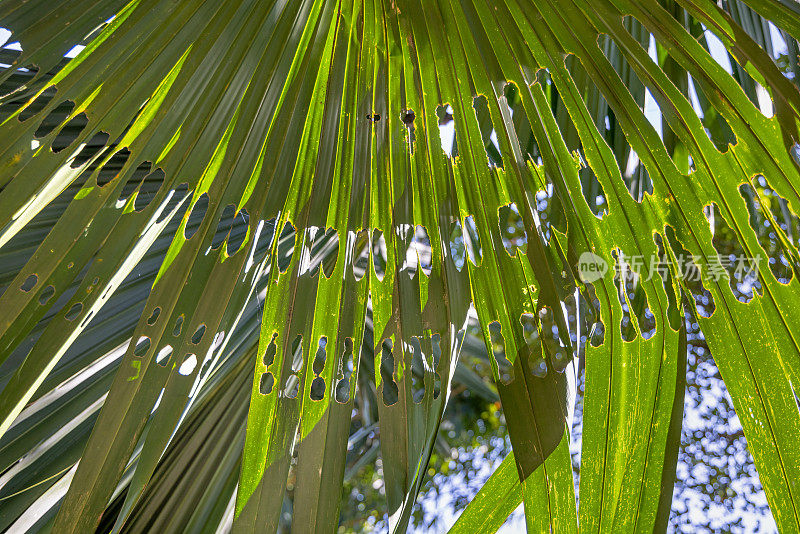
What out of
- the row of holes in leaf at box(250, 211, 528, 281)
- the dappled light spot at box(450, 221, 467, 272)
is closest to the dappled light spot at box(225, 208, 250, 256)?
the row of holes in leaf at box(250, 211, 528, 281)

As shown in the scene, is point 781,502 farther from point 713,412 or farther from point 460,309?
point 713,412

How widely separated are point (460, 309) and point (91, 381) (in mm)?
474

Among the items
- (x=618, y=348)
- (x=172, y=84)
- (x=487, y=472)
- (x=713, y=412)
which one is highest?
(x=713, y=412)

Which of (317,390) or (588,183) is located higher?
(588,183)

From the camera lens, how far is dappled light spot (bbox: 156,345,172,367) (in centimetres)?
49

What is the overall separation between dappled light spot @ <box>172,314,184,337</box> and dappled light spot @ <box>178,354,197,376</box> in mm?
26

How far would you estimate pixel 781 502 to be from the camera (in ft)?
1.49

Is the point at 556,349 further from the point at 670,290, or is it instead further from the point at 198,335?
the point at 198,335

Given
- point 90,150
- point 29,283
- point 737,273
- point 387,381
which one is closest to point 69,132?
point 90,150

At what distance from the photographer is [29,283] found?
18.6 inches

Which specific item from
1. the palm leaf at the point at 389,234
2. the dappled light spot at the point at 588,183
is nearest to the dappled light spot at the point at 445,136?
the palm leaf at the point at 389,234

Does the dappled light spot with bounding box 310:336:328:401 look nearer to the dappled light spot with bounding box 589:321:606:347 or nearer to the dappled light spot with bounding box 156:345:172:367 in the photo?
the dappled light spot with bounding box 156:345:172:367

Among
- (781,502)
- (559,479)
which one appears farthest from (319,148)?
(781,502)

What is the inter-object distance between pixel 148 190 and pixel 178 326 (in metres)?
0.13
